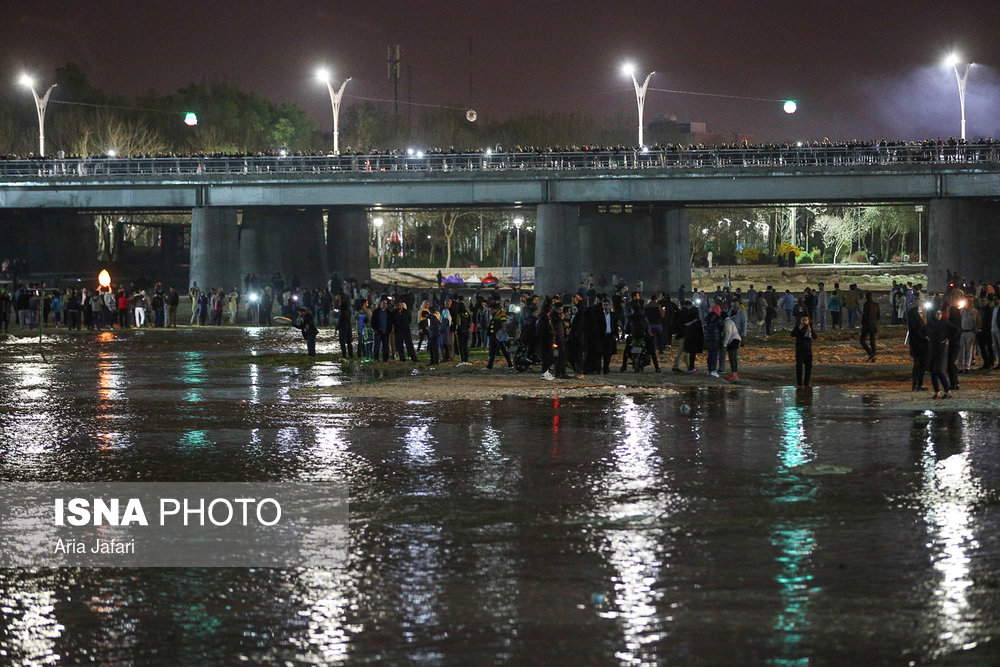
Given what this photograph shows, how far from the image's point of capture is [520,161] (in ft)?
220

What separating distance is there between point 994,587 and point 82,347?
29.5 meters

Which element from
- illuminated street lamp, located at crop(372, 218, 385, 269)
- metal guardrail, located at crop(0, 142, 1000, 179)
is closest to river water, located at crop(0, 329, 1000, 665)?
metal guardrail, located at crop(0, 142, 1000, 179)

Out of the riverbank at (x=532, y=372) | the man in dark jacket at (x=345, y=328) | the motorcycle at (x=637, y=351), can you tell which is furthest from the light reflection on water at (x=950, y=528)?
the man in dark jacket at (x=345, y=328)

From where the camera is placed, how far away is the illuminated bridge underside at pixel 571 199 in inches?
2415

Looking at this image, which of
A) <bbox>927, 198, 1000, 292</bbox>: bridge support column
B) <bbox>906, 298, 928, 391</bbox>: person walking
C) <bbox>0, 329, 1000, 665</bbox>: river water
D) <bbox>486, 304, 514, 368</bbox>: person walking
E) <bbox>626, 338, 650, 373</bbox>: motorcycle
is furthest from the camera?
<bbox>927, 198, 1000, 292</bbox>: bridge support column

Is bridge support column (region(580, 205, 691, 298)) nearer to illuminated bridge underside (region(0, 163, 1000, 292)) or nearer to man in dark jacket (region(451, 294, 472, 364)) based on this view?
illuminated bridge underside (region(0, 163, 1000, 292))

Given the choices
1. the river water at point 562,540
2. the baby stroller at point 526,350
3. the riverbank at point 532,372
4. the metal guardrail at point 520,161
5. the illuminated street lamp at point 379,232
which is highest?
the metal guardrail at point 520,161

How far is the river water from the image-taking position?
766 cm

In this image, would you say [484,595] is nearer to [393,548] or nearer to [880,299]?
[393,548]

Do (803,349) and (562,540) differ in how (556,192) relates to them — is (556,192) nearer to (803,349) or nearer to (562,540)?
(803,349)

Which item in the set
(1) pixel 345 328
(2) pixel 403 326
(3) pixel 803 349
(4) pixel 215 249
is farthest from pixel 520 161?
(3) pixel 803 349

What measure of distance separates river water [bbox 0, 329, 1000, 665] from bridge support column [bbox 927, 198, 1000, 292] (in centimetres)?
4420

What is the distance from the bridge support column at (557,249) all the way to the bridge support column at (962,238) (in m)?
17.2

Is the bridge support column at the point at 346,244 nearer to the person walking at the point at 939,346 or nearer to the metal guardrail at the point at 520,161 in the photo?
the metal guardrail at the point at 520,161
